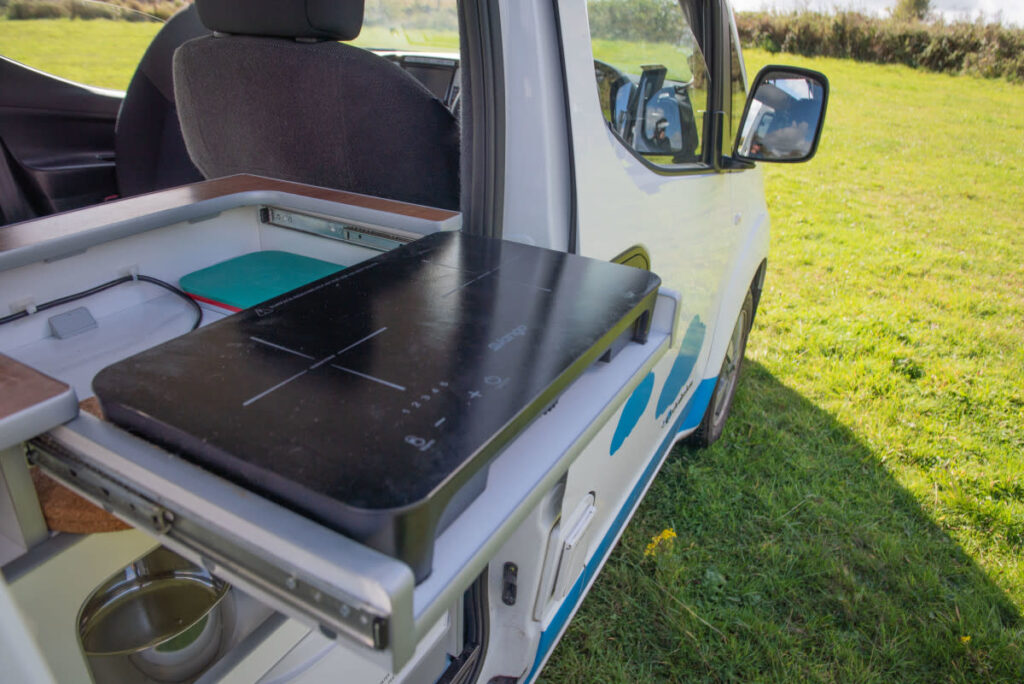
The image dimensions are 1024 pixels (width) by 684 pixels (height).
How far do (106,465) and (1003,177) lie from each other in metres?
9.31

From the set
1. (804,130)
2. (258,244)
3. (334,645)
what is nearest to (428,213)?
(258,244)

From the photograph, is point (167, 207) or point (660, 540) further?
point (660, 540)

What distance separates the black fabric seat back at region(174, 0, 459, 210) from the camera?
4.75 ft

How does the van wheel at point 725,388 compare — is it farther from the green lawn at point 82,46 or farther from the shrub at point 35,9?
the shrub at point 35,9

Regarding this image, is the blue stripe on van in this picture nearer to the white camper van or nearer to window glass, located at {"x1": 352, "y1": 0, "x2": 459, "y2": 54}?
the white camper van

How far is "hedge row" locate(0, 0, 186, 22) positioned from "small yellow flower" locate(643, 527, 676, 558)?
2770 mm

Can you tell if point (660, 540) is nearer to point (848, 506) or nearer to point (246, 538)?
point (848, 506)

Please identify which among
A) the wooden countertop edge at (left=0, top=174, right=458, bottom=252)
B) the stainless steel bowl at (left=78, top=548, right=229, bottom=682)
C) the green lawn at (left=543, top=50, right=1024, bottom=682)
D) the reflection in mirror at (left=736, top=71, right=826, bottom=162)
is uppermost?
the reflection in mirror at (left=736, top=71, right=826, bottom=162)

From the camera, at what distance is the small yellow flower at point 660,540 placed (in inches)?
85.3

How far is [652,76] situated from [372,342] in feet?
3.85

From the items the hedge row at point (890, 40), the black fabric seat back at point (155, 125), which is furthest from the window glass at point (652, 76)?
the hedge row at point (890, 40)

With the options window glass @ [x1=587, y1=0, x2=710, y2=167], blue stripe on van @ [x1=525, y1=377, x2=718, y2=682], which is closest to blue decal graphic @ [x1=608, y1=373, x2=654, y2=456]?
blue stripe on van @ [x1=525, y1=377, x2=718, y2=682]

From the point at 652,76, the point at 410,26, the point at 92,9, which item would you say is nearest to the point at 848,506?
the point at 652,76

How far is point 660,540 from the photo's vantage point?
Answer: 7.27 ft
